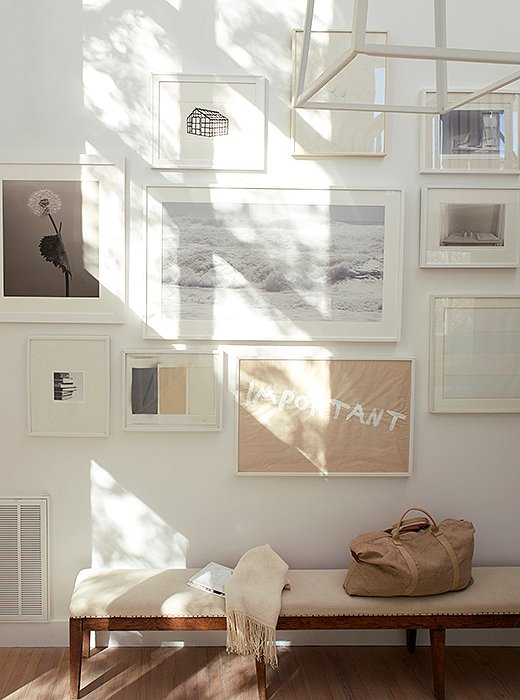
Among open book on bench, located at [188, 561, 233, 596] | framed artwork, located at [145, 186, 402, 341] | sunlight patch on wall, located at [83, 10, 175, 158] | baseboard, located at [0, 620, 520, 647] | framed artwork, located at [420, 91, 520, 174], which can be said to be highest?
sunlight patch on wall, located at [83, 10, 175, 158]

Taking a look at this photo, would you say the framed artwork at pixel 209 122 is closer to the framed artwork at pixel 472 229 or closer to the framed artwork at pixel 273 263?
the framed artwork at pixel 273 263

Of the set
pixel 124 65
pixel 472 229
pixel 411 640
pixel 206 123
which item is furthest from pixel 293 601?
pixel 124 65

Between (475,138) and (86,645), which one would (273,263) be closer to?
(475,138)

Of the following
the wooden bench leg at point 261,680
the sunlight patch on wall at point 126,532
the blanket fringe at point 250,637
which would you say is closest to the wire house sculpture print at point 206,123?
the sunlight patch on wall at point 126,532

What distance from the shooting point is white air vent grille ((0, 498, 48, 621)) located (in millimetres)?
3031

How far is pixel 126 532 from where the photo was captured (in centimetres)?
306

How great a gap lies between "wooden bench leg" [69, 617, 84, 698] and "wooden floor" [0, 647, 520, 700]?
0.06 metres

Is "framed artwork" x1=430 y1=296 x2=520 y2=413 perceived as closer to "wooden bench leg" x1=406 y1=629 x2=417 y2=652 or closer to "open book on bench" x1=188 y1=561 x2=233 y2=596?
"wooden bench leg" x1=406 y1=629 x2=417 y2=652

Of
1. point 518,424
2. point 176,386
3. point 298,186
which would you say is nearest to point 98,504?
point 176,386

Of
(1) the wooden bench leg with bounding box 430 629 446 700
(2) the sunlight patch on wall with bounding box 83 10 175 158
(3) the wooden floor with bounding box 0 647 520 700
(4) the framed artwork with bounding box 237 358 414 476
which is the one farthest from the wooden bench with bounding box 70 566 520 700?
(2) the sunlight patch on wall with bounding box 83 10 175 158

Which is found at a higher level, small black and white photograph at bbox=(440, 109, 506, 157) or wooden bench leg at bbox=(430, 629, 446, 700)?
small black and white photograph at bbox=(440, 109, 506, 157)

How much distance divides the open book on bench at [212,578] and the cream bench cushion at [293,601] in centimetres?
3

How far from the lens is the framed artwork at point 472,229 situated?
9.91ft

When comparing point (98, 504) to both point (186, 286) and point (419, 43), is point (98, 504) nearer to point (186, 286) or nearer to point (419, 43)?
point (186, 286)
